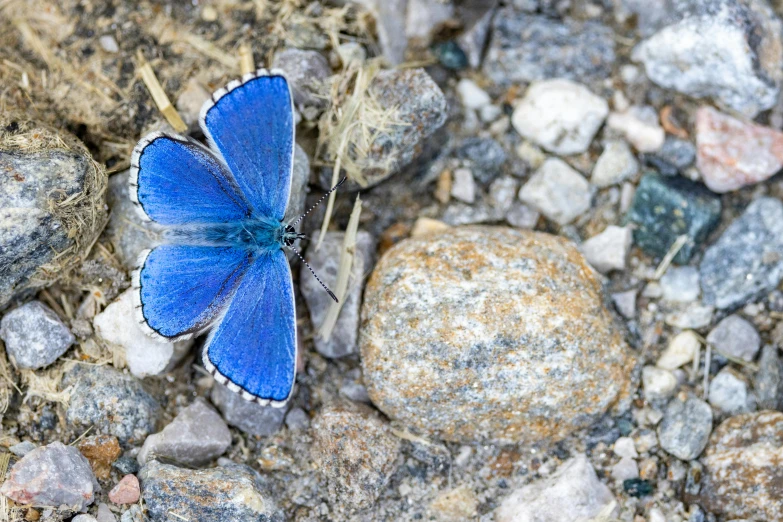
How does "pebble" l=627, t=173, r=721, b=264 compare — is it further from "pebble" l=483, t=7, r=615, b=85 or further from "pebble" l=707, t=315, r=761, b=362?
"pebble" l=483, t=7, r=615, b=85

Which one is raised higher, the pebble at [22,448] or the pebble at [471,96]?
the pebble at [471,96]

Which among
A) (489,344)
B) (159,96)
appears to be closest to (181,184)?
(159,96)

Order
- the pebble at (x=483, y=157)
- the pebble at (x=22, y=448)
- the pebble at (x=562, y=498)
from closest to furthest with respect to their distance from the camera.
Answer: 1. the pebble at (x=22, y=448)
2. the pebble at (x=562, y=498)
3. the pebble at (x=483, y=157)

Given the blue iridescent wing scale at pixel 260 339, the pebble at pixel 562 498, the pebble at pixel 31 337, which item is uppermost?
the blue iridescent wing scale at pixel 260 339

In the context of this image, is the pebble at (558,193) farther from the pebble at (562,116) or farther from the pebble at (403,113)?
the pebble at (403,113)

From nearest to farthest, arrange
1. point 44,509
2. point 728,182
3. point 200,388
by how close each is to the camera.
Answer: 1. point 44,509
2. point 200,388
3. point 728,182

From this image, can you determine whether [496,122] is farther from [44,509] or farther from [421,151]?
[44,509]

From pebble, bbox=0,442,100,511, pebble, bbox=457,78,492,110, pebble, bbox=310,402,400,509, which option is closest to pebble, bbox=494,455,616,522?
pebble, bbox=310,402,400,509

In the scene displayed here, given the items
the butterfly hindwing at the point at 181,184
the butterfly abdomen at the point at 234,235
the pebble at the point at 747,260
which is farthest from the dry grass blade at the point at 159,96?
the pebble at the point at 747,260

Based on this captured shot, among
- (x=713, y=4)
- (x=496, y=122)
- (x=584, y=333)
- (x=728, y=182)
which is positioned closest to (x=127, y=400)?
(x=584, y=333)
